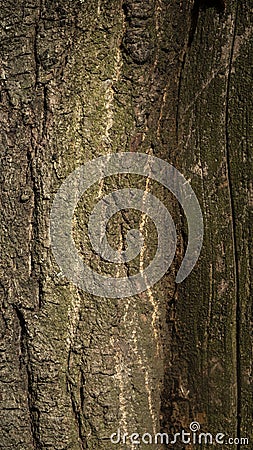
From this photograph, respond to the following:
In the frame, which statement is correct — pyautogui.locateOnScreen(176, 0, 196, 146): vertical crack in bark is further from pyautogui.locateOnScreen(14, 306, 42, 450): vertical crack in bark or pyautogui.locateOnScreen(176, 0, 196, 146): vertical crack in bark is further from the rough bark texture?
pyautogui.locateOnScreen(14, 306, 42, 450): vertical crack in bark

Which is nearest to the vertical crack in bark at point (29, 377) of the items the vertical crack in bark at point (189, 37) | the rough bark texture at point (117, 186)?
the rough bark texture at point (117, 186)

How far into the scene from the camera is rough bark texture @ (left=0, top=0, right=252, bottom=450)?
123 cm

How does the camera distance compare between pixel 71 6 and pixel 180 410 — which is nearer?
pixel 71 6

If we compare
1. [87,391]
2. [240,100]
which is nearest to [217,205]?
[240,100]

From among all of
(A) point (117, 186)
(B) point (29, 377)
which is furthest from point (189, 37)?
(B) point (29, 377)

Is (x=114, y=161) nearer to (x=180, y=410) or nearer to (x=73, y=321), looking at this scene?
(x=73, y=321)

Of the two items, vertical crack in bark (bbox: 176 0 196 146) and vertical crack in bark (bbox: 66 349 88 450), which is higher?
vertical crack in bark (bbox: 176 0 196 146)

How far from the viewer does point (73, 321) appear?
1.24 meters

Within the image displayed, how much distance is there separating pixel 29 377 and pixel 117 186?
1.32ft

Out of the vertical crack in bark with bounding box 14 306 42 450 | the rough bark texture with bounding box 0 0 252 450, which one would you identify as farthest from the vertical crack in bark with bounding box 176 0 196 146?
the vertical crack in bark with bounding box 14 306 42 450

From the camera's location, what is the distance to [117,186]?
4.11 feet

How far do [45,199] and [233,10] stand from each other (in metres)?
0.52

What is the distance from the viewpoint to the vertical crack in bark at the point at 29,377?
1248 millimetres

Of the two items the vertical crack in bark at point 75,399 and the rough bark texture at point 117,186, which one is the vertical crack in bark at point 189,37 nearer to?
the rough bark texture at point 117,186
